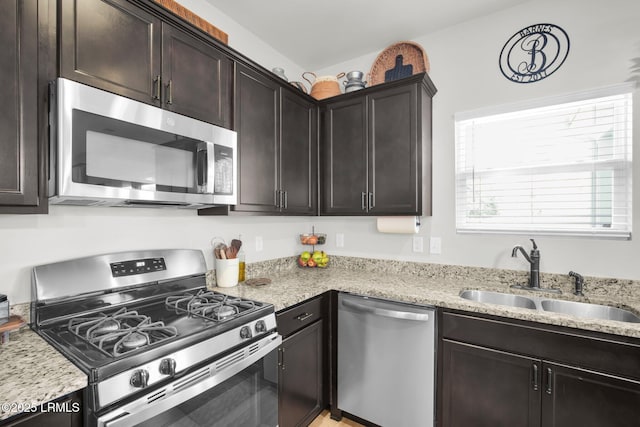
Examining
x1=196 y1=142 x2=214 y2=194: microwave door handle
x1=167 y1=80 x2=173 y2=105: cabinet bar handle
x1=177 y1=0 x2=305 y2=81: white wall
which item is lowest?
x1=196 y1=142 x2=214 y2=194: microwave door handle

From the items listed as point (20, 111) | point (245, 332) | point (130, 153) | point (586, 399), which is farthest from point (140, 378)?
point (586, 399)

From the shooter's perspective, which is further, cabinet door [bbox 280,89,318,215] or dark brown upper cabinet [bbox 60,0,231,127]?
cabinet door [bbox 280,89,318,215]

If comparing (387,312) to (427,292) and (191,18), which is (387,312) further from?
(191,18)

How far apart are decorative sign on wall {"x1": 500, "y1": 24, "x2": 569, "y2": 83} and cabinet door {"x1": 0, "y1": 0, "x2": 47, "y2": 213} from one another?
255 centimetres

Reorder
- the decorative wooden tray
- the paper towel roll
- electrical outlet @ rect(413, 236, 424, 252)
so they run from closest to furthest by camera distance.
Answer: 1. the decorative wooden tray
2. the paper towel roll
3. electrical outlet @ rect(413, 236, 424, 252)

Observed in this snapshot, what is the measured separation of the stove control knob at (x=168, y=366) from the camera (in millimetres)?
1051

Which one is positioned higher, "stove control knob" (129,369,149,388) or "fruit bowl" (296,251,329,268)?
"fruit bowl" (296,251,329,268)

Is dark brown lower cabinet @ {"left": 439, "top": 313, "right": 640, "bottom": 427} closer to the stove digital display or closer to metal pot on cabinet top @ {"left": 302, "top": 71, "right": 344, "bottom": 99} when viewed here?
the stove digital display

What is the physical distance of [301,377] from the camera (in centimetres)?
185

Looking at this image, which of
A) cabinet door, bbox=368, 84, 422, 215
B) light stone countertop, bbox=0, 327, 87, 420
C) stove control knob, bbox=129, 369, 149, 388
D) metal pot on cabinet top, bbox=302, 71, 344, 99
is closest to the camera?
light stone countertop, bbox=0, 327, 87, 420

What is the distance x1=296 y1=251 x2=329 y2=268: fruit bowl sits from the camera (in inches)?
106

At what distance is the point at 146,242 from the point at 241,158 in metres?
0.72

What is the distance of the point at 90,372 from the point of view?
0.90 metres

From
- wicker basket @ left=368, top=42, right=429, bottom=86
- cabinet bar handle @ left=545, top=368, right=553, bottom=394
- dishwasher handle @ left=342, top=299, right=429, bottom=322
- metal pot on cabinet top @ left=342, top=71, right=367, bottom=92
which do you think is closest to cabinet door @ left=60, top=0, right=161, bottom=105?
metal pot on cabinet top @ left=342, top=71, right=367, bottom=92
